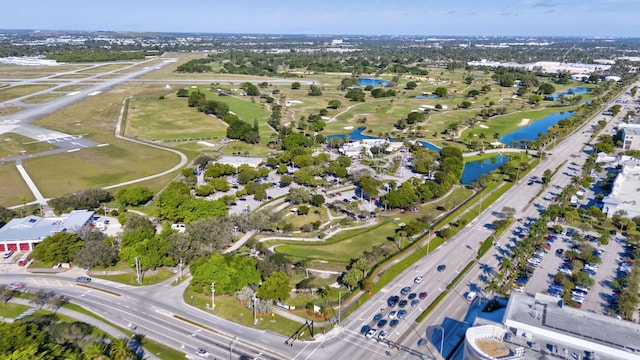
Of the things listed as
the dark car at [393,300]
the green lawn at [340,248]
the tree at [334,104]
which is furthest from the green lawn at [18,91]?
the dark car at [393,300]

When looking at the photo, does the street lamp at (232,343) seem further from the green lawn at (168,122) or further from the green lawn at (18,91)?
the green lawn at (18,91)

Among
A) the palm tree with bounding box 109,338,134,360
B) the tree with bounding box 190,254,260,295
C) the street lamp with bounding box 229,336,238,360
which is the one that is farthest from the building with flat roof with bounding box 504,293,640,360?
the palm tree with bounding box 109,338,134,360

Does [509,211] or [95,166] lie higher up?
[509,211]

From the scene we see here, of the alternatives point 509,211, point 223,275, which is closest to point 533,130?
point 509,211

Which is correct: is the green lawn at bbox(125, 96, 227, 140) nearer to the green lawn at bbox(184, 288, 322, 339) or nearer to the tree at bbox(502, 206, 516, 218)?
the tree at bbox(502, 206, 516, 218)

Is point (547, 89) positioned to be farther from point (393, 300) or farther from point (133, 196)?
point (133, 196)

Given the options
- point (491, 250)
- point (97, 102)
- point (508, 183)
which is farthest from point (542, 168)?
point (97, 102)

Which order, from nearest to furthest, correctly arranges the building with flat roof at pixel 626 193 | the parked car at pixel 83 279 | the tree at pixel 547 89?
the parked car at pixel 83 279, the building with flat roof at pixel 626 193, the tree at pixel 547 89
